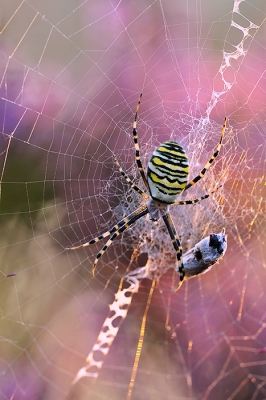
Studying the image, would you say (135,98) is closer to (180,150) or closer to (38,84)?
(180,150)

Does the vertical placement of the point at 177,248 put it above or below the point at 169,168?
below

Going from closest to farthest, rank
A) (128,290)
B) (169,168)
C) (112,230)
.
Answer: (169,168) < (112,230) < (128,290)

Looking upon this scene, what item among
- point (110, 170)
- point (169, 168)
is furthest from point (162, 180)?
point (110, 170)

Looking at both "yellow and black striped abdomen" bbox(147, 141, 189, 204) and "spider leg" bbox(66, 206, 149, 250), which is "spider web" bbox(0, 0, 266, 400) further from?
"yellow and black striped abdomen" bbox(147, 141, 189, 204)

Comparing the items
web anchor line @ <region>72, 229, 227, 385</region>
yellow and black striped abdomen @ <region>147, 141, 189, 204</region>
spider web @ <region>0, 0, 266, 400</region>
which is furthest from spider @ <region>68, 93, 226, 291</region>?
web anchor line @ <region>72, 229, 227, 385</region>

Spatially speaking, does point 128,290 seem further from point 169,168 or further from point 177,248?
point 169,168

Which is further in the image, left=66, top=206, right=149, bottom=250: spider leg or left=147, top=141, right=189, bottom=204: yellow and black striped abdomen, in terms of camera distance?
left=66, top=206, right=149, bottom=250: spider leg

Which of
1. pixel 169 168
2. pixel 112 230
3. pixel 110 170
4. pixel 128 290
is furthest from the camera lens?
pixel 128 290
